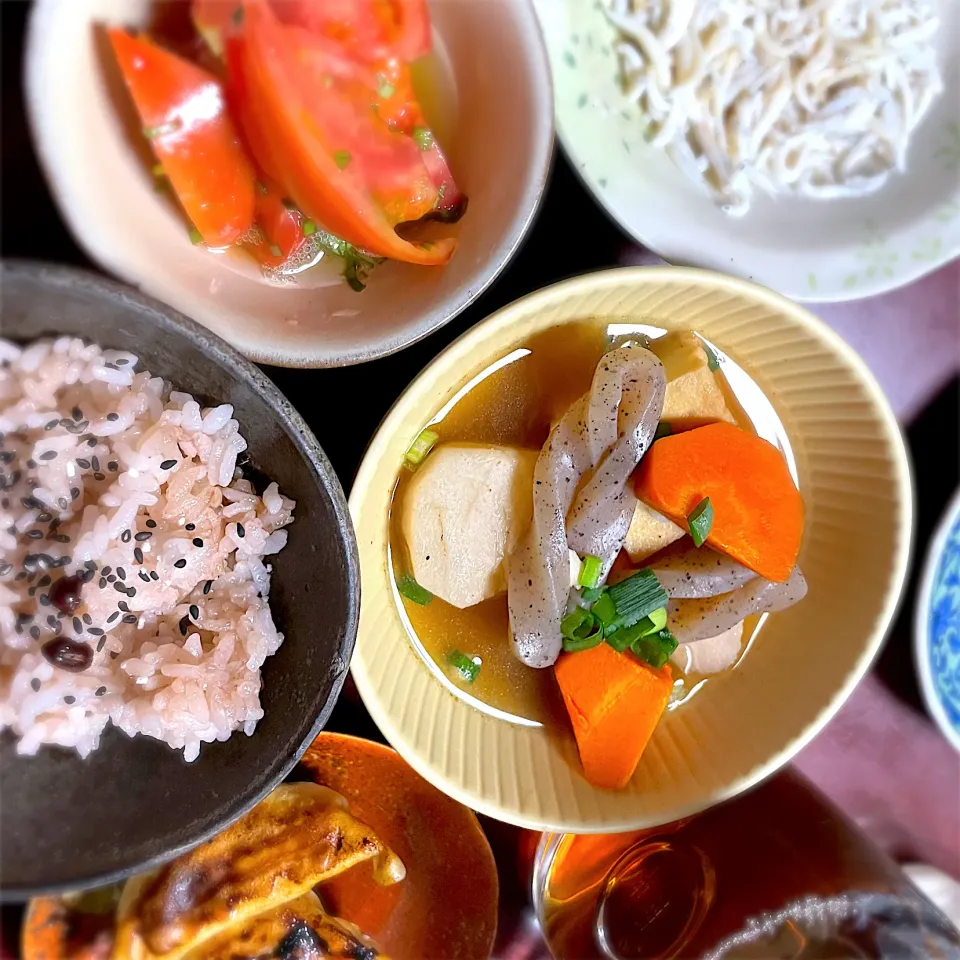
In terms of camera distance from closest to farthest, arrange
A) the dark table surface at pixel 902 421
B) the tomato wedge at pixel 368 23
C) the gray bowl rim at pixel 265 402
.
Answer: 1. the gray bowl rim at pixel 265 402
2. the tomato wedge at pixel 368 23
3. the dark table surface at pixel 902 421

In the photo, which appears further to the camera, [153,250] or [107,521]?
[153,250]

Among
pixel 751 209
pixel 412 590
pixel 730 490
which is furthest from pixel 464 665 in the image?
pixel 751 209

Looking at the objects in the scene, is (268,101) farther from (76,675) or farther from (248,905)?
(248,905)

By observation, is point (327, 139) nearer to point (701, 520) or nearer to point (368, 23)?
point (368, 23)

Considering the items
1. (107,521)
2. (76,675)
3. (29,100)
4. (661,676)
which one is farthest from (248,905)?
(29,100)

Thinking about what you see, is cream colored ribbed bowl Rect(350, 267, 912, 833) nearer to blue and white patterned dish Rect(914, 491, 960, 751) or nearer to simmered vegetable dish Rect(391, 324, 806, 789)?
simmered vegetable dish Rect(391, 324, 806, 789)

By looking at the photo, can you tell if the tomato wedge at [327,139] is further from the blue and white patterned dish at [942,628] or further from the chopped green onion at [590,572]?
the blue and white patterned dish at [942,628]

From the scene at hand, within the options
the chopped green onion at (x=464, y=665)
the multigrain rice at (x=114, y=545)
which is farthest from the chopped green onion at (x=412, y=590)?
the multigrain rice at (x=114, y=545)
